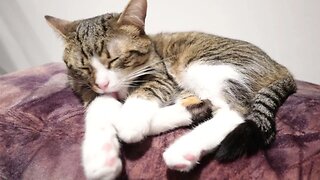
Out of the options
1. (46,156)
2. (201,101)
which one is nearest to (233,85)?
(201,101)

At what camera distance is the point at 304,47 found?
1511 millimetres

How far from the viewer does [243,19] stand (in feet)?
5.01

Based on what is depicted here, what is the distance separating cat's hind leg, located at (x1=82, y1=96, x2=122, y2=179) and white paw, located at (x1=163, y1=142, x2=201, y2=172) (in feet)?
0.30

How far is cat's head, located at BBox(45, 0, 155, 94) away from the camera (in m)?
0.93

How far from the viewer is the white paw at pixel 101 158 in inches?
26.8

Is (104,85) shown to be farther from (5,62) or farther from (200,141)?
(5,62)

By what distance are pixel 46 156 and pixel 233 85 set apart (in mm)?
445

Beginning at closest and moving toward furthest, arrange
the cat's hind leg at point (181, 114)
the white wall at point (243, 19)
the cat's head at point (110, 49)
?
the cat's hind leg at point (181, 114)
the cat's head at point (110, 49)
the white wall at point (243, 19)

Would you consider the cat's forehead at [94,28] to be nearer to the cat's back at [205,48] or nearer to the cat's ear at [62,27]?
the cat's ear at [62,27]

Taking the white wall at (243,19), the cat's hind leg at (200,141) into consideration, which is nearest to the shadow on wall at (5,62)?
the white wall at (243,19)

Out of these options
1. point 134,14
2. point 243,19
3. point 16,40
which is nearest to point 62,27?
point 134,14

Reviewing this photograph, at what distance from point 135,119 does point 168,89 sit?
21 cm

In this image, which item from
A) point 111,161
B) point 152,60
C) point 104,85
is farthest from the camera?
point 152,60

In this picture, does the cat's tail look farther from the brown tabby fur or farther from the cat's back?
the cat's back
